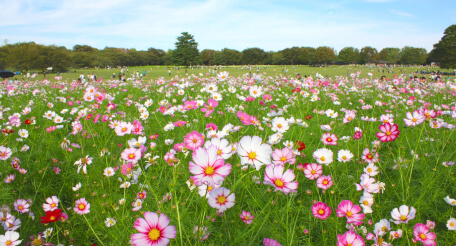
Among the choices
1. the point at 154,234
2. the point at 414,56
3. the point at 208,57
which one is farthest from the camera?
the point at 208,57

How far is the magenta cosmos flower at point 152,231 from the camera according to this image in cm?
59

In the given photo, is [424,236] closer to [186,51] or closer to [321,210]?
[321,210]

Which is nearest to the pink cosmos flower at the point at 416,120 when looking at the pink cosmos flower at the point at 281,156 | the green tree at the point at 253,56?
the pink cosmos flower at the point at 281,156

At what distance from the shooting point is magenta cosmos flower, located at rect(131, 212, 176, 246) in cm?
59

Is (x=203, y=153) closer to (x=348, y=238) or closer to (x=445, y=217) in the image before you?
(x=348, y=238)

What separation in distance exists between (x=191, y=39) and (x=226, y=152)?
190ft

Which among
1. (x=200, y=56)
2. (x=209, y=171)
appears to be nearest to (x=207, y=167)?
(x=209, y=171)

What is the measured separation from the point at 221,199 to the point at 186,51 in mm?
54958

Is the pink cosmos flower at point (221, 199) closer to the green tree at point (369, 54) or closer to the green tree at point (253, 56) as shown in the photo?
the green tree at point (253, 56)

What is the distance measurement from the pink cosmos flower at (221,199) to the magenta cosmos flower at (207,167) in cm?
8

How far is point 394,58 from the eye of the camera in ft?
243

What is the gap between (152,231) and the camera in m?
0.61

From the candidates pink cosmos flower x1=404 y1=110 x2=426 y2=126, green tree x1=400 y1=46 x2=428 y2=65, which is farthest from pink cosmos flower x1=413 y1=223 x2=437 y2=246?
green tree x1=400 y1=46 x2=428 y2=65

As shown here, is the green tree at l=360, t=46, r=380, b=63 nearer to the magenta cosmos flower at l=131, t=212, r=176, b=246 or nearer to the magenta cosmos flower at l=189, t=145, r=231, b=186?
the magenta cosmos flower at l=189, t=145, r=231, b=186
